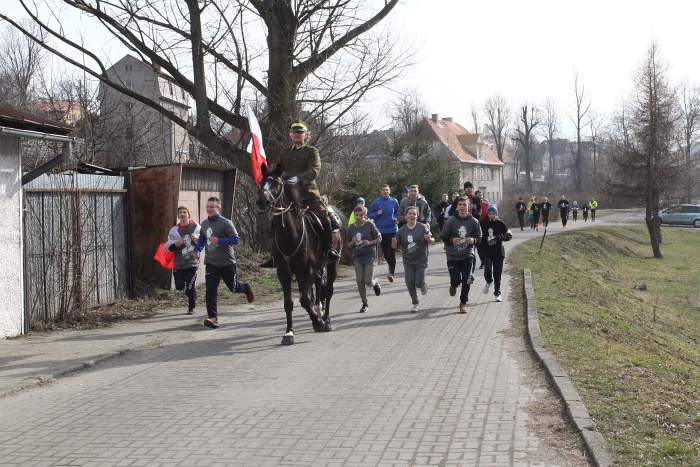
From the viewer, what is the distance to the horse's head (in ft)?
30.3

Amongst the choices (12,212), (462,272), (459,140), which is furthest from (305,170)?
(459,140)

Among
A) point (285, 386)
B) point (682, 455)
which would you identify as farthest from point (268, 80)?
point (682, 455)

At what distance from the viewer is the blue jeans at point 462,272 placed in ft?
42.8

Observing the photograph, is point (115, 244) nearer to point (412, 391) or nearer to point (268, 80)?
point (268, 80)

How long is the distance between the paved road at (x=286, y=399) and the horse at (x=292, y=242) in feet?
1.87

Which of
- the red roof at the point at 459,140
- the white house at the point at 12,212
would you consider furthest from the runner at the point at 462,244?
the red roof at the point at 459,140

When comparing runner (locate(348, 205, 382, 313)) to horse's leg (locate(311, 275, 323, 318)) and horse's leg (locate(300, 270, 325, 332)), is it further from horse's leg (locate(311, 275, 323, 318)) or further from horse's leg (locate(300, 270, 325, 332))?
horse's leg (locate(300, 270, 325, 332))

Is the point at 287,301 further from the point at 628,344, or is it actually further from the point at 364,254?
the point at 628,344

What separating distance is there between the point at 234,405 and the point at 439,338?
4152 mm

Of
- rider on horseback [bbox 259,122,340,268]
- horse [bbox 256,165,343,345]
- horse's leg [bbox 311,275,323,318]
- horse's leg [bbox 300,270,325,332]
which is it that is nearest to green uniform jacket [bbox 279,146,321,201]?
rider on horseback [bbox 259,122,340,268]

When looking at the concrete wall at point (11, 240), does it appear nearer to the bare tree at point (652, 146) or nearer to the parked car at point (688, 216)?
the bare tree at point (652, 146)

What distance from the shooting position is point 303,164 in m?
10.7

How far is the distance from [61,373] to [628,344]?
8142 millimetres

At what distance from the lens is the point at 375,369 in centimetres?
862
